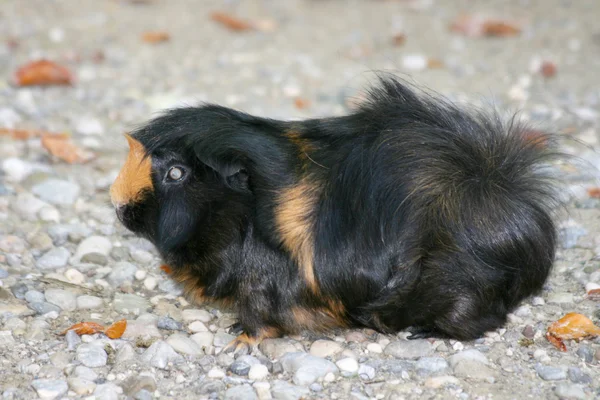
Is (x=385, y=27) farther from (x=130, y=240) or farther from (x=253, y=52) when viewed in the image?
(x=130, y=240)

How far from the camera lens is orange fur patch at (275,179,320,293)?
2.51 metres

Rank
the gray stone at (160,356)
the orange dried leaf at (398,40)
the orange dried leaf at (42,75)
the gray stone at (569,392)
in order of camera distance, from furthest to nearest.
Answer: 1. the orange dried leaf at (398,40)
2. the orange dried leaf at (42,75)
3. the gray stone at (160,356)
4. the gray stone at (569,392)

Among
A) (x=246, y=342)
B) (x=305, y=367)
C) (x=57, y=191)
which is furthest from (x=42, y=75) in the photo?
(x=305, y=367)

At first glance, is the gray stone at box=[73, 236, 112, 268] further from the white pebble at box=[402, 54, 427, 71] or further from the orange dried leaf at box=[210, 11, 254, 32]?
the orange dried leaf at box=[210, 11, 254, 32]

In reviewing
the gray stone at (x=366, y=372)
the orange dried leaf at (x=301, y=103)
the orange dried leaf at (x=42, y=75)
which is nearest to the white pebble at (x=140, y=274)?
the gray stone at (x=366, y=372)

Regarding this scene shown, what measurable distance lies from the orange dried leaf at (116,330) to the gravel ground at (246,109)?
0.08 feet

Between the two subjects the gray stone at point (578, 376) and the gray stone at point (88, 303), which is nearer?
the gray stone at point (578, 376)

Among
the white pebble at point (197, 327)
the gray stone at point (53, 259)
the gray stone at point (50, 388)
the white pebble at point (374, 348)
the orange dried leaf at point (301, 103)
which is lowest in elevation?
the gray stone at point (50, 388)

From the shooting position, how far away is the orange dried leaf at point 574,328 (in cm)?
261

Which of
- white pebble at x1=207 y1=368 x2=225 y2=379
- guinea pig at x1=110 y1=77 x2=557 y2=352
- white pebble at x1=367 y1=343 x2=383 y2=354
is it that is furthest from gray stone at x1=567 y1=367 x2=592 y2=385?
white pebble at x1=207 y1=368 x2=225 y2=379

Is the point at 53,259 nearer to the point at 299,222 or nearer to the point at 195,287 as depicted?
the point at 195,287

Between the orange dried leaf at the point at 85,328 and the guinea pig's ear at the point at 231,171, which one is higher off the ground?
the guinea pig's ear at the point at 231,171

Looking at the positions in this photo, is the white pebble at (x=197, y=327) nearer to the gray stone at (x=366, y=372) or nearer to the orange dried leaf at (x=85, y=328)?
the orange dried leaf at (x=85, y=328)

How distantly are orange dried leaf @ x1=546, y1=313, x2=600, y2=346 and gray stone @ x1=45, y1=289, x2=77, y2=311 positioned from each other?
1665 mm
